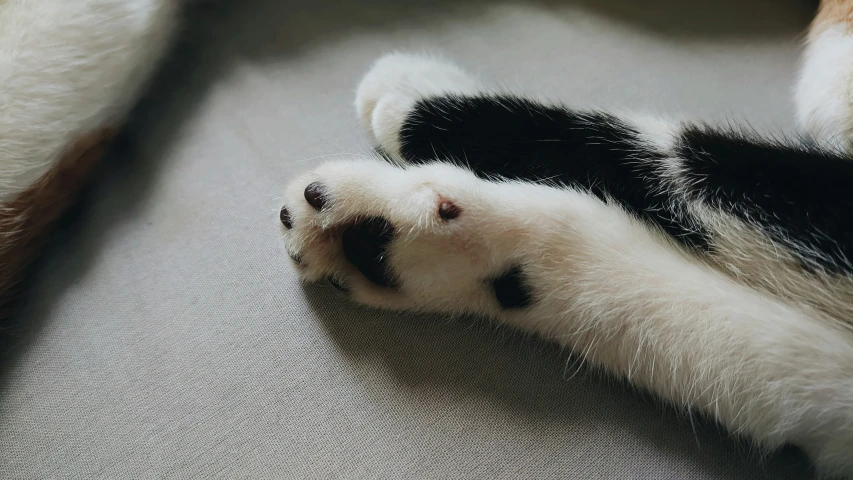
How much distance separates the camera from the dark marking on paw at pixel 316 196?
501mm

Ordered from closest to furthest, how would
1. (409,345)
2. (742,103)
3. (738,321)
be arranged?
(738,321)
(409,345)
(742,103)

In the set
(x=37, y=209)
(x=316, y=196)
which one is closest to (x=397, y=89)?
(x=316, y=196)

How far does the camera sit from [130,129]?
2.49 feet

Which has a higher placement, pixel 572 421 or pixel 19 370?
pixel 572 421

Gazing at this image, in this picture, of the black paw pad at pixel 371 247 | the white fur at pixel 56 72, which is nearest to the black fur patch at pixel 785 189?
the black paw pad at pixel 371 247

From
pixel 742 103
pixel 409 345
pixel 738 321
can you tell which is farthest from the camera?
pixel 742 103

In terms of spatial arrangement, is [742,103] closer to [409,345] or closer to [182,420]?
[409,345]

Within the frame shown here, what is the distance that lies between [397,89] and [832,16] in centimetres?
52

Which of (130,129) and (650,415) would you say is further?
(130,129)

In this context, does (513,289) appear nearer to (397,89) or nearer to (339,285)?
(339,285)

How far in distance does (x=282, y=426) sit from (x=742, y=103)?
26.1 inches

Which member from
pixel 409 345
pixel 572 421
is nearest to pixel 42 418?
pixel 409 345

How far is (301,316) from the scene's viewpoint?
1.80 ft

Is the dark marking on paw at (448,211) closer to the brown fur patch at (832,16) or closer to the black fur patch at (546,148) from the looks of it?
the black fur patch at (546,148)
